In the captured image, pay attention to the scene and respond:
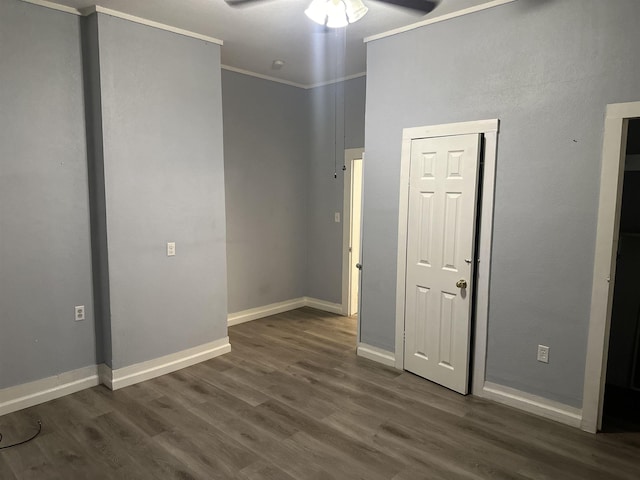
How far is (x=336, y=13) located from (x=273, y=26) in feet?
3.77

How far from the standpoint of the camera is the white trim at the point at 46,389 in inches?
121

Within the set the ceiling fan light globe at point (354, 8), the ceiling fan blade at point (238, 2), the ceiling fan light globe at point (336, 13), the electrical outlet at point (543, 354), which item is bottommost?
the electrical outlet at point (543, 354)

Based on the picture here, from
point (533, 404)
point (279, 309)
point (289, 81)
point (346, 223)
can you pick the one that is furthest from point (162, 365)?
point (289, 81)

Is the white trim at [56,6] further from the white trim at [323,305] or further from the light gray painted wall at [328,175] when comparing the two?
the white trim at [323,305]

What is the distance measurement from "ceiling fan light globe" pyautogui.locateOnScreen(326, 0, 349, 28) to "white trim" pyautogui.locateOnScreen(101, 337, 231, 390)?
2943 mm

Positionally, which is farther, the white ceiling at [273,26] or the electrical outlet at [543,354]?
the white ceiling at [273,26]

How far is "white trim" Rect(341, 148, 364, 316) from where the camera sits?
521 centimetres

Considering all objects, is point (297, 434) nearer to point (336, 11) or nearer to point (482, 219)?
point (482, 219)

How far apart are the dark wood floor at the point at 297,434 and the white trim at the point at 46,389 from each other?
8cm

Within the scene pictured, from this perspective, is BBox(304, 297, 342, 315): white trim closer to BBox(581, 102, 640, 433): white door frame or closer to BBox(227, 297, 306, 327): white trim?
BBox(227, 297, 306, 327): white trim

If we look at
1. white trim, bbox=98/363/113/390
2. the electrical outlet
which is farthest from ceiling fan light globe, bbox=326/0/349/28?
white trim, bbox=98/363/113/390

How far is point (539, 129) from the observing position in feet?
9.64

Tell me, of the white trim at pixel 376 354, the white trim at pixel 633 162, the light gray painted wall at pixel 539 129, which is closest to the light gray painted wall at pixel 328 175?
the white trim at pixel 376 354

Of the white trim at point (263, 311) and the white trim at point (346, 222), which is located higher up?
the white trim at point (346, 222)
